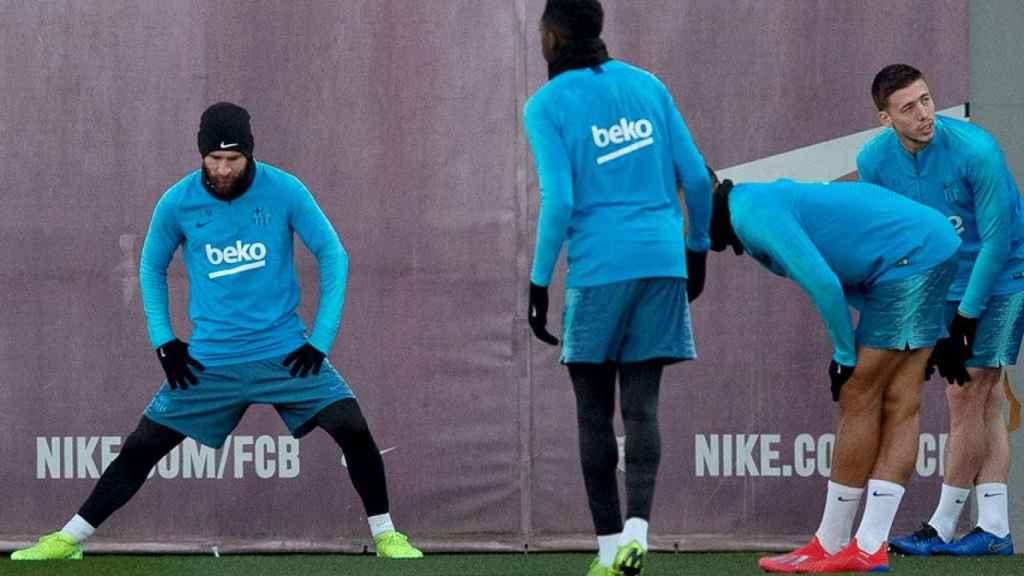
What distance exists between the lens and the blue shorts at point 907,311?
534 cm

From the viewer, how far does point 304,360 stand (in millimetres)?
6043

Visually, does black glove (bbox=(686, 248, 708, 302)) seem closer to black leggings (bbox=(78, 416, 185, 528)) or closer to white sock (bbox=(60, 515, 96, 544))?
black leggings (bbox=(78, 416, 185, 528))

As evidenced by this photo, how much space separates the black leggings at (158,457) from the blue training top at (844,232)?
162 centimetres

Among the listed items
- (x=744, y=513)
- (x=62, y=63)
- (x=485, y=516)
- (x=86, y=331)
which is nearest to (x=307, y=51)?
(x=62, y=63)

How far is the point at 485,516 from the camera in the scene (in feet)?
23.2

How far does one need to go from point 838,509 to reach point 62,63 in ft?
11.7

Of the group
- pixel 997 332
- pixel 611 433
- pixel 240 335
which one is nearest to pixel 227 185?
pixel 240 335

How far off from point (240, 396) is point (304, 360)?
262mm

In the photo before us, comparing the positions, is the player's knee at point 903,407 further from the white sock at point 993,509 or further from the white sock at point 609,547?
the white sock at point 993,509

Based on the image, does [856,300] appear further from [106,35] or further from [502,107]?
[106,35]

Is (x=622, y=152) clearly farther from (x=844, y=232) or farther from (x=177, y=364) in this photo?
(x=177, y=364)

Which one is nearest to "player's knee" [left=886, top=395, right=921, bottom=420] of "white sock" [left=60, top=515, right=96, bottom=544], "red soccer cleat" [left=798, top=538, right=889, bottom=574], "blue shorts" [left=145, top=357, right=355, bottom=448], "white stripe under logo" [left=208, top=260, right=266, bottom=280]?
"red soccer cleat" [left=798, top=538, right=889, bottom=574]

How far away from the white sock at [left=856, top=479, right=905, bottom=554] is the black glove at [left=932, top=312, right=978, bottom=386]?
856 mm

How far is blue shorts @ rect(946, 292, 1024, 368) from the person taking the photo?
6.28 metres
